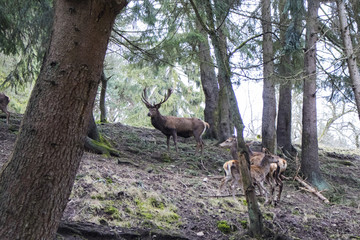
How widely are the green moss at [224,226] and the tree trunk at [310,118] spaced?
192 inches

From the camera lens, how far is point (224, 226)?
16.8ft

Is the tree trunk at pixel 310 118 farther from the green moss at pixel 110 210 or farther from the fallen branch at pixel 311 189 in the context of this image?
the green moss at pixel 110 210

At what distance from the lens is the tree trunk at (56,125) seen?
221 centimetres

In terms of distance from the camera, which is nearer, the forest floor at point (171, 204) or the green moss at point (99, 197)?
the forest floor at point (171, 204)

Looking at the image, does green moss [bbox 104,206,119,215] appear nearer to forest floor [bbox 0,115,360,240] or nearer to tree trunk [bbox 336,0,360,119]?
forest floor [bbox 0,115,360,240]

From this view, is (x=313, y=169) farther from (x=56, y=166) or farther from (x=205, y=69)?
(x=56, y=166)

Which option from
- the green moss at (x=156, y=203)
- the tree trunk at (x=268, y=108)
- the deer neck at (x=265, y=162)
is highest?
the tree trunk at (x=268, y=108)

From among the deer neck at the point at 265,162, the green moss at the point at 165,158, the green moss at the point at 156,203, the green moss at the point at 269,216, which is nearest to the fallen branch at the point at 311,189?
the deer neck at the point at 265,162

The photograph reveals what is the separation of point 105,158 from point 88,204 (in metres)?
2.80

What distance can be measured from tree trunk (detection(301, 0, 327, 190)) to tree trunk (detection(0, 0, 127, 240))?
7830 millimetres

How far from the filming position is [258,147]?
12.2 meters

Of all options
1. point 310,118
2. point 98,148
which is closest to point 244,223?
point 98,148

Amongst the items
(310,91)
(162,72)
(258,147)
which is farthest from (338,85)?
(162,72)

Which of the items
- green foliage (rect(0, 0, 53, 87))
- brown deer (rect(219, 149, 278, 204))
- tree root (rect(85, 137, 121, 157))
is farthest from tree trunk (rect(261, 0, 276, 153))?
green foliage (rect(0, 0, 53, 87))
